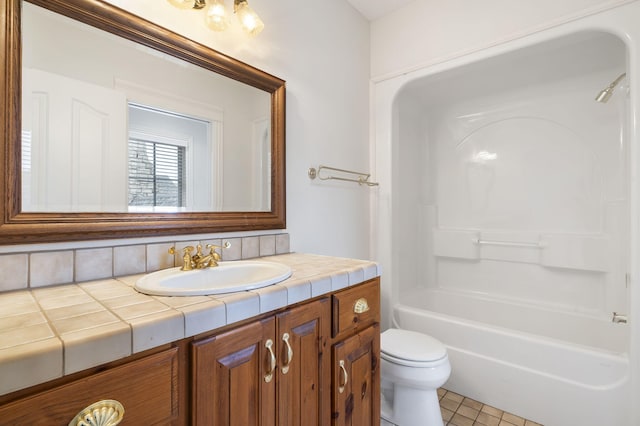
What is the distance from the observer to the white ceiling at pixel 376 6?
82.7 inches

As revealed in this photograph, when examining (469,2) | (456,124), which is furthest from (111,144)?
(456,124)

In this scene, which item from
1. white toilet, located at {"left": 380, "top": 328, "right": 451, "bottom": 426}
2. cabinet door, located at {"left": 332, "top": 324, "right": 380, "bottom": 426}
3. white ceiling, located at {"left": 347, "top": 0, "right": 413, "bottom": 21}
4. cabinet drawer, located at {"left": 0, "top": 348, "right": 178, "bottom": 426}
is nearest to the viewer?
cabinet drawer, located at {"left": 0, "top": 348, "right": 178, "bottom": 426}

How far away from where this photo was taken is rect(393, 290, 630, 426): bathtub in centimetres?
149

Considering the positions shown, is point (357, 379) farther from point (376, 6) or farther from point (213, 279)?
point (376, 6)

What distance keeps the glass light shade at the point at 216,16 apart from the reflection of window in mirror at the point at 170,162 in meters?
0.38

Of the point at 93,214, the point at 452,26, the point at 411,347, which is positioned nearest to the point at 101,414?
the point at 93,214

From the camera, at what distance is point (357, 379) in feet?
3.80

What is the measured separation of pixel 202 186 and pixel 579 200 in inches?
106

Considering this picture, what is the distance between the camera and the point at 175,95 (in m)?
1.21

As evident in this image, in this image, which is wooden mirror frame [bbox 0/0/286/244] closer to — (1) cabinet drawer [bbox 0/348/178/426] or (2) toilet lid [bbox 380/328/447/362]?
(1) cabinet drawer [bbox 0/348/178/426]

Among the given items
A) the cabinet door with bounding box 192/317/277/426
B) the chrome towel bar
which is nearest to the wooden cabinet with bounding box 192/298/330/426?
the cabinet door with bounding box 192/317/277/426

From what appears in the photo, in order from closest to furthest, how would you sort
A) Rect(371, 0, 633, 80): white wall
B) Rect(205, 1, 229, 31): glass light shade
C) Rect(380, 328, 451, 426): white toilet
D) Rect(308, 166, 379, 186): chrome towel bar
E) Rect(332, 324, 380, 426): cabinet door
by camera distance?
1. Rect(332, 324, 380, 426): cabinet door
2. Rect(205, 1, 229, 31): glass light shade
3. Rect(380, 328, 451, 426): white toilet
4. Rect(371, 0, 633, 80): white wall
5. Rect(308, 166, 379, 186): chrome towel bar

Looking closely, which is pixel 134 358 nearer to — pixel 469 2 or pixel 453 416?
pixel 453 416

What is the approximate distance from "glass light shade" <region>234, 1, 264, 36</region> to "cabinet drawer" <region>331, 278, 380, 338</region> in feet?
3.90
